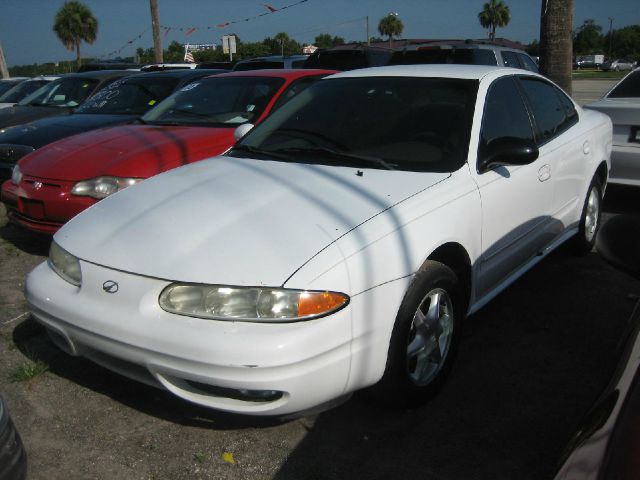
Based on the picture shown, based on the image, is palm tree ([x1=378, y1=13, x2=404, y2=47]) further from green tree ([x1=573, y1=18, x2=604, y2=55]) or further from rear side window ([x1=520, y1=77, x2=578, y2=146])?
rear side window ([x1=520, y1=77, x2=578, y2=146])

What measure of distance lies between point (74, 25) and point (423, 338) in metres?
52.2

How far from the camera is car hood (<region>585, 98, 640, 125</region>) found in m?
5.89

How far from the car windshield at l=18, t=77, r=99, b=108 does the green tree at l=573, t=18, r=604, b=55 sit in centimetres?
8245

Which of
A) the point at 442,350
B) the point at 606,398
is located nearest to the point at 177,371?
the point at 442,350

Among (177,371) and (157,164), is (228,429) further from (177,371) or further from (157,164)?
(157,164)

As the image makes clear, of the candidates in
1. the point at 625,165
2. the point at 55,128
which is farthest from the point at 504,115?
the point at 55,128

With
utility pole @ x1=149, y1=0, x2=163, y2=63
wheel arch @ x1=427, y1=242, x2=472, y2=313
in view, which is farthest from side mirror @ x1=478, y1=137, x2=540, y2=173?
utility pole @ x1=149, y1=0, x2=163, y2=63

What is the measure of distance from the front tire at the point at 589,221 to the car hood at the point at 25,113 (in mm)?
6658

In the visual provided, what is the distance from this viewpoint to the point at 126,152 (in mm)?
4902

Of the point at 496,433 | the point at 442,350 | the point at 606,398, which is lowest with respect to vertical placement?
the point at 496,433

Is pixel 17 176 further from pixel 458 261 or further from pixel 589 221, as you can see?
pixel 589 221

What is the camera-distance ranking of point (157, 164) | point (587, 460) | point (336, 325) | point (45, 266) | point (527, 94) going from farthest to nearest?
point (157, 164)
point (527, 94)
point (45, 266)
point (336, 325)
point (587, 460)

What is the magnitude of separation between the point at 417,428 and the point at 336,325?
803mm

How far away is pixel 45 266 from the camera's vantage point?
2973 millimetres
